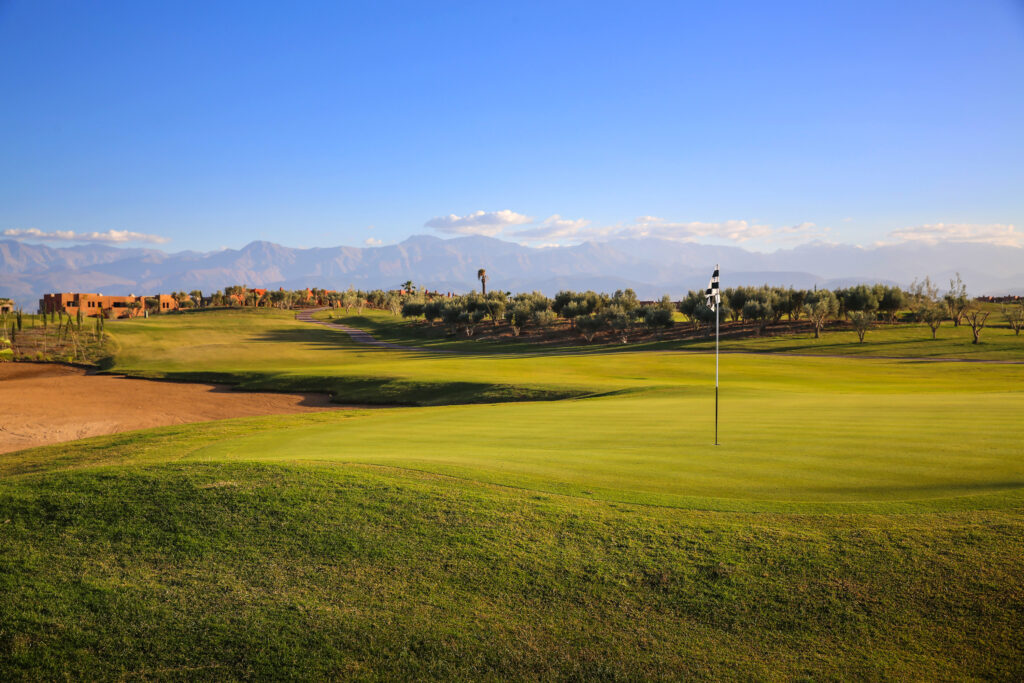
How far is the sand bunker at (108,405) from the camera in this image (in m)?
29.0

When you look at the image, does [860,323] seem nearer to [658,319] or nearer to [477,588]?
[658,319]

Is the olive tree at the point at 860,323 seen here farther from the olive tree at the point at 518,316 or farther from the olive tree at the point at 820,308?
the olive tree at the point at 518,316

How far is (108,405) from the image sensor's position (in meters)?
36.3

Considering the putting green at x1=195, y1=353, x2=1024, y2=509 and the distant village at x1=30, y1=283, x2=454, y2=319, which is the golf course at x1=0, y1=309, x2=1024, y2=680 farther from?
the distant village at x1=30, y1=283, x2=454, y2=319

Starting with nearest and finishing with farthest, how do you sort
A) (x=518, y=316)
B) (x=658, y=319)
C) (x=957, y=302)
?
(x=957, y=302), (x=658, y=319), (x=518, y=316)

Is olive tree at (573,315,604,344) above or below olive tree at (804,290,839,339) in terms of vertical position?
below

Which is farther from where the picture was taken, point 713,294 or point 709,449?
point 713,294

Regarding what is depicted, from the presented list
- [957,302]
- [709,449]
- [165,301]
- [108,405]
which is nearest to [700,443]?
[709,449]

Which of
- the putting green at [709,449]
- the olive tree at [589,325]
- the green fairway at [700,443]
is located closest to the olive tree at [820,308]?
the olive tree at [589,325]

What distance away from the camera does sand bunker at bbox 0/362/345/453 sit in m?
29.0

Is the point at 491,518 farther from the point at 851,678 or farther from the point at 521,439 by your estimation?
the point at 521,439

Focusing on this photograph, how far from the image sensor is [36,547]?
23.6ft

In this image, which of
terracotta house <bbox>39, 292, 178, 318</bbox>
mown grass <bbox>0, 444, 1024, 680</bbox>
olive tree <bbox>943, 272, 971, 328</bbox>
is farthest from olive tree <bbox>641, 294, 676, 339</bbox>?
terracotta house <bbox>39, 292, 178, 318</bbox>

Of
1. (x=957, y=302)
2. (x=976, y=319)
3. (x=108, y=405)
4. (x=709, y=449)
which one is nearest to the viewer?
(x=709, y=449)
